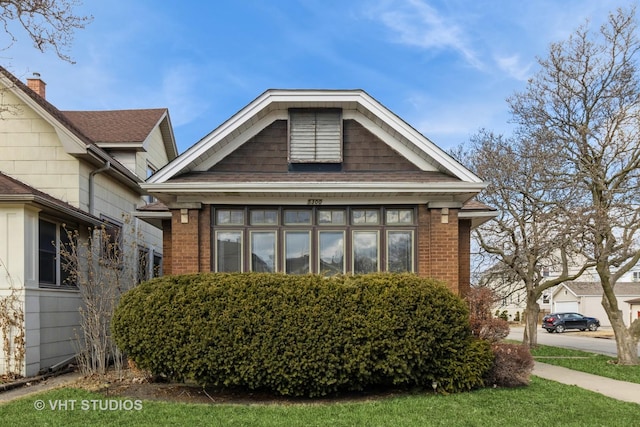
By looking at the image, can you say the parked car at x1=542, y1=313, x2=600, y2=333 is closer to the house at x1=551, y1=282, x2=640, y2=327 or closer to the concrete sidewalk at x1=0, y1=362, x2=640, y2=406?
the house at x1=551, y1=282, x2=640, y2=327

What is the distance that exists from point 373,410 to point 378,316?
58.1 inches

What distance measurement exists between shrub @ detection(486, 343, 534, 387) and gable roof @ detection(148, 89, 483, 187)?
3345 millimetres

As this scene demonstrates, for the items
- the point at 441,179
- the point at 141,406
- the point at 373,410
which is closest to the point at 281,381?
the point at 373,410

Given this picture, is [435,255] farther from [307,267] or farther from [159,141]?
[159,141]

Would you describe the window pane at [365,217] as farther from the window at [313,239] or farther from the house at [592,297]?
the house at [592,297]

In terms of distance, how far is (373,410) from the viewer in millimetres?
7750

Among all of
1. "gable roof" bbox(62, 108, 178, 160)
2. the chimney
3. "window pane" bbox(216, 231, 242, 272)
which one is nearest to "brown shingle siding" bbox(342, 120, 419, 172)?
"window pane" bbox(216, 231, 242, 272)

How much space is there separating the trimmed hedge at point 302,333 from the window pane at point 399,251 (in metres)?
1.99

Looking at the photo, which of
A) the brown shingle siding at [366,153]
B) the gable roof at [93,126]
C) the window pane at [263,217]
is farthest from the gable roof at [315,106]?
the gable roof at [93,126]

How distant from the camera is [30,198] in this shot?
34.3 feet

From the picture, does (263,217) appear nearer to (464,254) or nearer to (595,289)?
(464,254)

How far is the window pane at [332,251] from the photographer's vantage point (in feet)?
36.0

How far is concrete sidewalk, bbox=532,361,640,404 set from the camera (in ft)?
31.6

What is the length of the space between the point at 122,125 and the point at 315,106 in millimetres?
8875
